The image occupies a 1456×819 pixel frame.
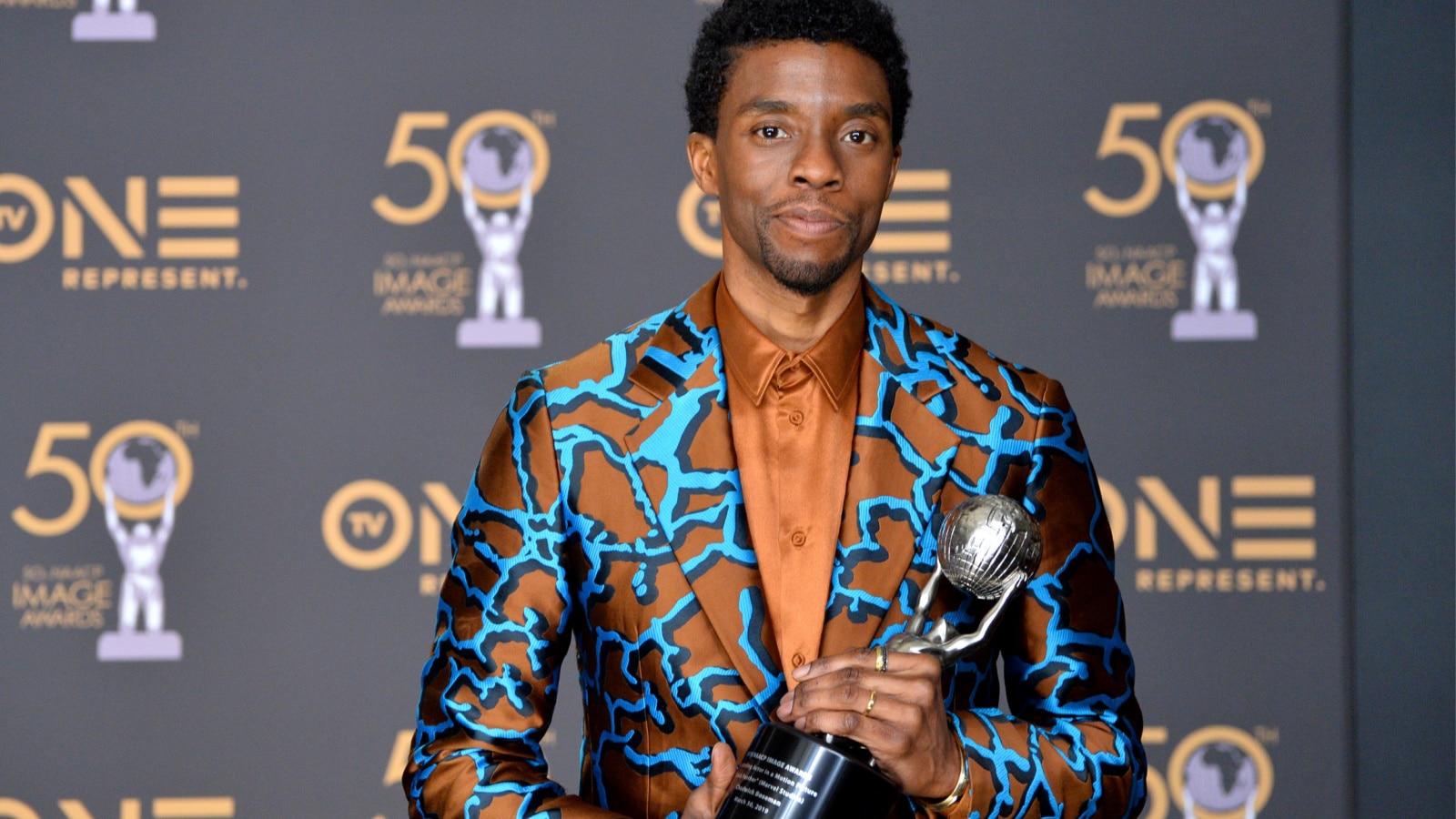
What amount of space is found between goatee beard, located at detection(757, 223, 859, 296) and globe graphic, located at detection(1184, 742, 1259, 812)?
2.03 meters

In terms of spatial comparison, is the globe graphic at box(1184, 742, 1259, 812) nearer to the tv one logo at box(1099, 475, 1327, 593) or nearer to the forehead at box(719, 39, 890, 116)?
the tv one logo at box(1099, 475, 1327, 593)

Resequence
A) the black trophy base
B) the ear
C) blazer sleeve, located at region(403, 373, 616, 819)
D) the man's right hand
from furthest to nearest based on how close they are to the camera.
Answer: the ear → blazer sleeve, located at region(403, 373, 616, 819) → the man's right hand → the black trophy base

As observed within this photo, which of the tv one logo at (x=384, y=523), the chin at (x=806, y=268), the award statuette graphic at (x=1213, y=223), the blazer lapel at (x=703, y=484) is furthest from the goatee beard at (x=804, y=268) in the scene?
the award statuette graphic at (x=1213, y=223)

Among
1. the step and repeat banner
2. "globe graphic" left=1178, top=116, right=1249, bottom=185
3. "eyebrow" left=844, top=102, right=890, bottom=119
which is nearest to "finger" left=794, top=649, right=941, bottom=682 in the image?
"eyebrow" left=844, top=102, right=890, bottom=119

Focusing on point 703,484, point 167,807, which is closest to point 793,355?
point 703,484

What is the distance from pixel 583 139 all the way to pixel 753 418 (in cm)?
176

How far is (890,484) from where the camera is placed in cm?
135

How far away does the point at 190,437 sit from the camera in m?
2.97

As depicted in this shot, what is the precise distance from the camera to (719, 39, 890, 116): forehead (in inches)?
54.6

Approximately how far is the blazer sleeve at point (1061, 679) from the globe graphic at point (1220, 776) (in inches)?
68.9

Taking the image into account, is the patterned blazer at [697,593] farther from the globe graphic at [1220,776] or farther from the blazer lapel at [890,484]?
the globe graphic at [1220,776]

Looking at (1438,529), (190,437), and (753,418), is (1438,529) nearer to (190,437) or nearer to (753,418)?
(753,418)

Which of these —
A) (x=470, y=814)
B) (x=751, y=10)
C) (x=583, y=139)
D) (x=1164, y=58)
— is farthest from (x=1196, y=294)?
(x=470, y=814)

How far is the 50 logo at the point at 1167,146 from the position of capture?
3027mm
